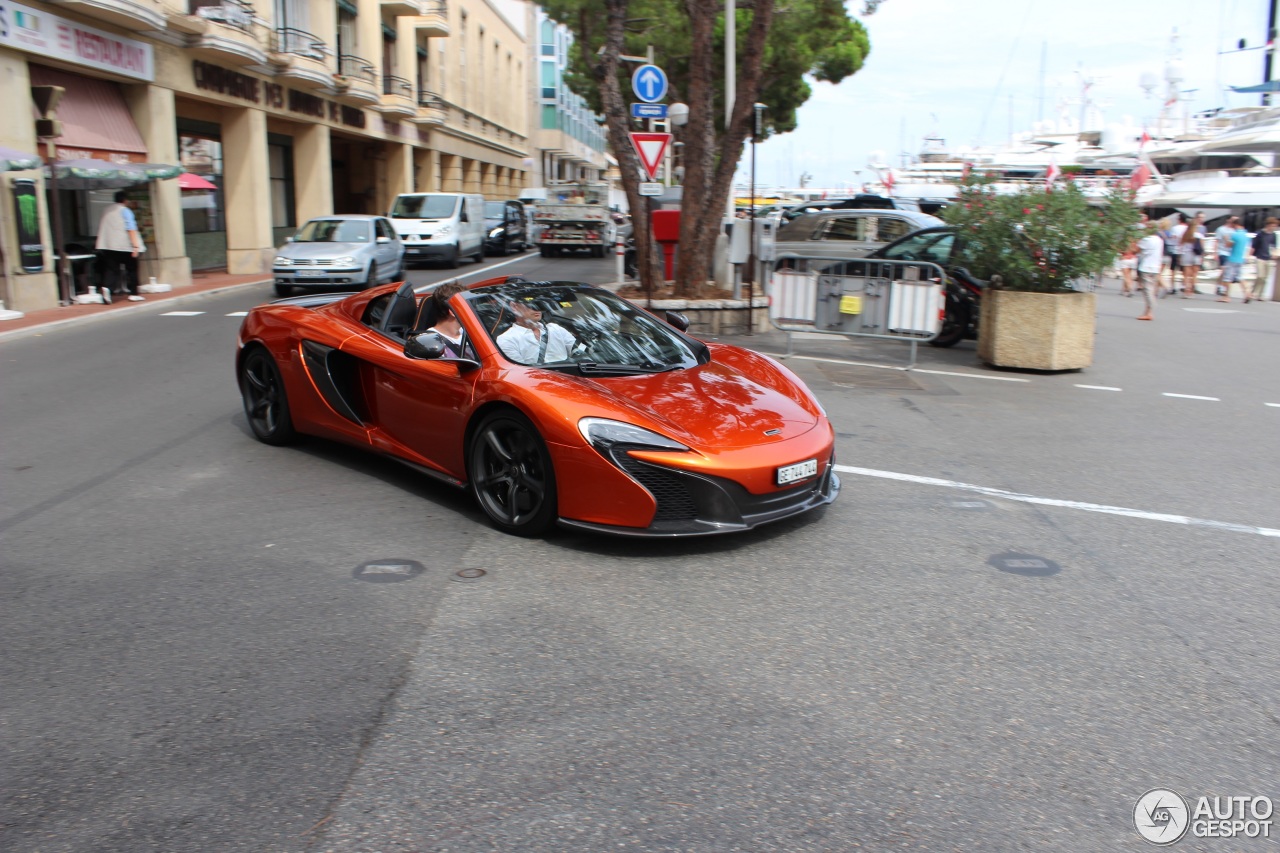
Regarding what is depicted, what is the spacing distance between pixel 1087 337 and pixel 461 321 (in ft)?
27.4

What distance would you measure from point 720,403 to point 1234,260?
2181cm

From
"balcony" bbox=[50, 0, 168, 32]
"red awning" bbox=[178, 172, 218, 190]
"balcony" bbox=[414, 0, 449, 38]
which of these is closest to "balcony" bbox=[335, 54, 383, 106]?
"balcony" bbox=[414, 0, 449, 38]

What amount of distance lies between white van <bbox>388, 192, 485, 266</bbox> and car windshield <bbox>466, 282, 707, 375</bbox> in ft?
64.6

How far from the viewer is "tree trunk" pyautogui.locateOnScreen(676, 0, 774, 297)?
44.3 ft

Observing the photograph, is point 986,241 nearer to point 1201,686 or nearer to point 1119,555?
point 1119,555

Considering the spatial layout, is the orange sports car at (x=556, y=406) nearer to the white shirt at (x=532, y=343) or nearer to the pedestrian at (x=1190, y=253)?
the white shirt at (x=532, y=343)

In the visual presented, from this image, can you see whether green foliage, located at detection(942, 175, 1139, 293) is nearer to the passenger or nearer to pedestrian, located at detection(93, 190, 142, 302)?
the passenger

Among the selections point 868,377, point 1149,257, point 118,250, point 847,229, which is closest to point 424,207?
point 118,250

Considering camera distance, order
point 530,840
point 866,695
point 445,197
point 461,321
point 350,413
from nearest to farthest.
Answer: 1. point 530,840
2. point 866,695
3. point 461,321
4. point 350,413
5. point 445,197

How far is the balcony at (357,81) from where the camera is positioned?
31.8 m

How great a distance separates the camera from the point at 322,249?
61.9 ft

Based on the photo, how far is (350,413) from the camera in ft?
21.2

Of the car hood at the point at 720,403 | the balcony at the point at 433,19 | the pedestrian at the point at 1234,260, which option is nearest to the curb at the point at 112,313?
the car hood at the point at 720,403

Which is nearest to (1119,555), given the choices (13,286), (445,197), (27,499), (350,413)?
(350,413)
